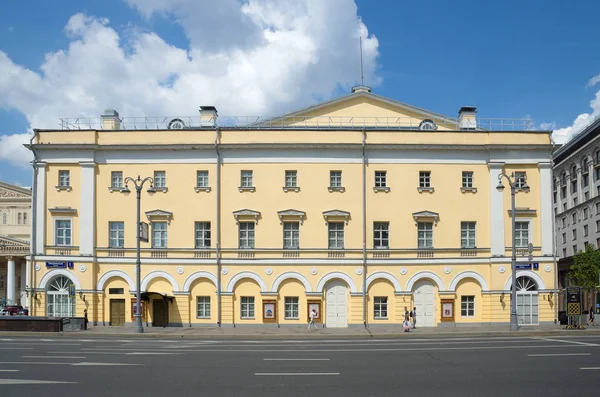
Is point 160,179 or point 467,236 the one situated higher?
point 160,179

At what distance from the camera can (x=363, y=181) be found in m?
39.5

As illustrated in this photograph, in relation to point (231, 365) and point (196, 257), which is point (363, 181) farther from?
point (231, 365)

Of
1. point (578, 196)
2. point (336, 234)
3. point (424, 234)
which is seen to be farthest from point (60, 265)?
point (578, 196)

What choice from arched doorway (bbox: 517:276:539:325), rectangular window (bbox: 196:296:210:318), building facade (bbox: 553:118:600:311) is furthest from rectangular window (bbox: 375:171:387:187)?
building facade (bbox: 553:118:600:311)

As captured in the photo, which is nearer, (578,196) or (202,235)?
(202,235)

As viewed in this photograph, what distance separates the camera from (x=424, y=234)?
1561 inches

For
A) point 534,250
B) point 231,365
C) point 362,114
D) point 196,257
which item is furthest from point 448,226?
point 231,365

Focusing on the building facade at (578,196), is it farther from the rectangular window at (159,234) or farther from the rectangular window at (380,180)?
the rectangular window at (159,234)

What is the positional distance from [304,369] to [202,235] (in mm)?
22560

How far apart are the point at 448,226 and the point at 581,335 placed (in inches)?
414

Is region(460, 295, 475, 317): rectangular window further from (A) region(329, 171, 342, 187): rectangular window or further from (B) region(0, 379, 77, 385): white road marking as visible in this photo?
(B) region(0, 379, 77, 385): white road marking

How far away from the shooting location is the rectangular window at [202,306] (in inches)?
1553

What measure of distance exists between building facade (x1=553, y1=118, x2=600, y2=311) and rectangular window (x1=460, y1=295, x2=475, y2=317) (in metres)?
38.9

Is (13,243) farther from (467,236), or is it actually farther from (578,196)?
(578,196)
